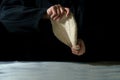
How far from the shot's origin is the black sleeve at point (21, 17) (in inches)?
34.9

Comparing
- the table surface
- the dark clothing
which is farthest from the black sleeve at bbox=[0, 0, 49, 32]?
the table surface

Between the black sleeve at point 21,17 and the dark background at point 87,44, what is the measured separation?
0.06 m

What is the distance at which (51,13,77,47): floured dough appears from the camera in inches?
33.6

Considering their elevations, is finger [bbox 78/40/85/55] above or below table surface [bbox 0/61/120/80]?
above

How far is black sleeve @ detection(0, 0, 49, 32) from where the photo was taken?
2.91ft

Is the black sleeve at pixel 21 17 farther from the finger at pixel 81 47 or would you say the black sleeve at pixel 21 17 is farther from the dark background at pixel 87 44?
the finger at pixel 81 47

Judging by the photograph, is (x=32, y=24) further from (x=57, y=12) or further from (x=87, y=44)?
(x=87, y=44)

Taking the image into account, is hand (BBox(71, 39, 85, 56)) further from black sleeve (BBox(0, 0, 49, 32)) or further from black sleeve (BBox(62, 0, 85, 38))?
black sleeve (BBox(0, 0, 49, 32))

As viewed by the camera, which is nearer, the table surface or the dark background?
the table surface

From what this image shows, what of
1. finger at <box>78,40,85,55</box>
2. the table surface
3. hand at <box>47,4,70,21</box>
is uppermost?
hand at <box>47,4,70,21</box>

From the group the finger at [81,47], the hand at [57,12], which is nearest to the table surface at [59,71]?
the finger at [81,47]

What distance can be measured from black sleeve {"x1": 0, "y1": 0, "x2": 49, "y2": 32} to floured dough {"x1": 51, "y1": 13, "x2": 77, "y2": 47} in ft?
0.20

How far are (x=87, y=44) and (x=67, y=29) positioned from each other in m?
0.14

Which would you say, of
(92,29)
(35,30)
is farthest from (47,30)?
(92,29)
